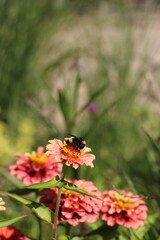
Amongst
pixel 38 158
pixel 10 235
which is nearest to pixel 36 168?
pixel 38 158

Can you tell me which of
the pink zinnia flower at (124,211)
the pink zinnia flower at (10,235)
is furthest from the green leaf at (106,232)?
the pink zinnia flower at (10,235)

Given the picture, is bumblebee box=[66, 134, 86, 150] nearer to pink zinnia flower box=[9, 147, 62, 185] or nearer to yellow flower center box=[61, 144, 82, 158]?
yellow flower center box=[61, 144, 82, 158]

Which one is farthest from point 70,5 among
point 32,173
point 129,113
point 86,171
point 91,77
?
point 32,173

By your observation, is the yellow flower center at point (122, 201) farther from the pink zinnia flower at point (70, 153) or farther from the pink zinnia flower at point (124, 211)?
the pink zinnia flower at point (70, 153)

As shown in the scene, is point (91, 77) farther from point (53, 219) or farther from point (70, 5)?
point (53, 219)

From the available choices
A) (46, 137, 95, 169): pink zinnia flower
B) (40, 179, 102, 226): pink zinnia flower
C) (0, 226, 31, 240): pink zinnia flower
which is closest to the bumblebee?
(46, 137, 95, 169): pink zinnia flower

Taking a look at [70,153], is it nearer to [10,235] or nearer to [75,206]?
[75,206]
